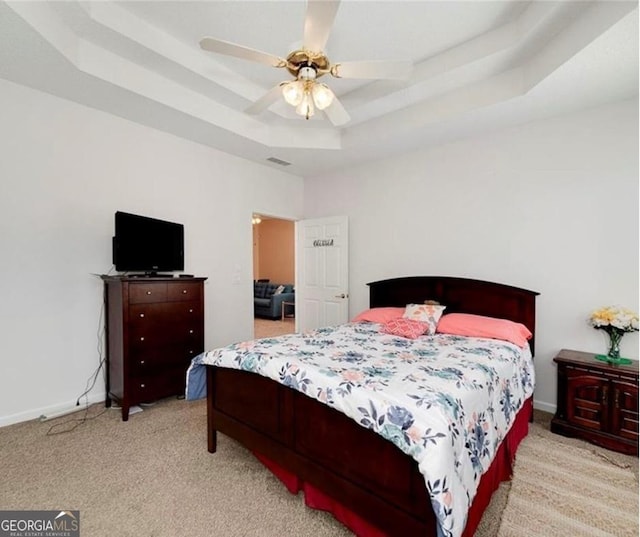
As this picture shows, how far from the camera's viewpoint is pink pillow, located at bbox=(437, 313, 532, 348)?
2.75 metres

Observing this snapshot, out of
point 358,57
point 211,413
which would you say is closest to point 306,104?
point 358,57

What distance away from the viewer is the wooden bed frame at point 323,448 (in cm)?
137

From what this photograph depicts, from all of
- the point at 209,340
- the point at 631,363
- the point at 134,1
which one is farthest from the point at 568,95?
the point at 209,340

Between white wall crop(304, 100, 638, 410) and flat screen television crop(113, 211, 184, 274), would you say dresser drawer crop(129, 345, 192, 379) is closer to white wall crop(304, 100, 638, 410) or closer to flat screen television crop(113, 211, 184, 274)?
flat screen television crop(113, 211, 184, 274)

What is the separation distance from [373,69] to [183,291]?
2.49 meters

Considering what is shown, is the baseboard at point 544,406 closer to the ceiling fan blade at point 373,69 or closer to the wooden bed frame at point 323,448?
the wooden bed frame at point 323,448

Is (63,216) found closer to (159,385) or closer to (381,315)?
(159,385)

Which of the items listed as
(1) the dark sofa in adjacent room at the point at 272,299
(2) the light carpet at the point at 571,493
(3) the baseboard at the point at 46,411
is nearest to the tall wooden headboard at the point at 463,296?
(2) the light carpet at the point at 571,493

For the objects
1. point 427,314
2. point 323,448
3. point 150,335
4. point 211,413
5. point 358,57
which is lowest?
point 211,413

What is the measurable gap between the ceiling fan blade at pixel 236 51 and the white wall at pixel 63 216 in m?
1.87

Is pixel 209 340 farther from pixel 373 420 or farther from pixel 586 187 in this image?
pixel 586 187

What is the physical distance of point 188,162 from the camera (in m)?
3.88

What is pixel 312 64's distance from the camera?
2.09 metres

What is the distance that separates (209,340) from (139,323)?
1307mm
